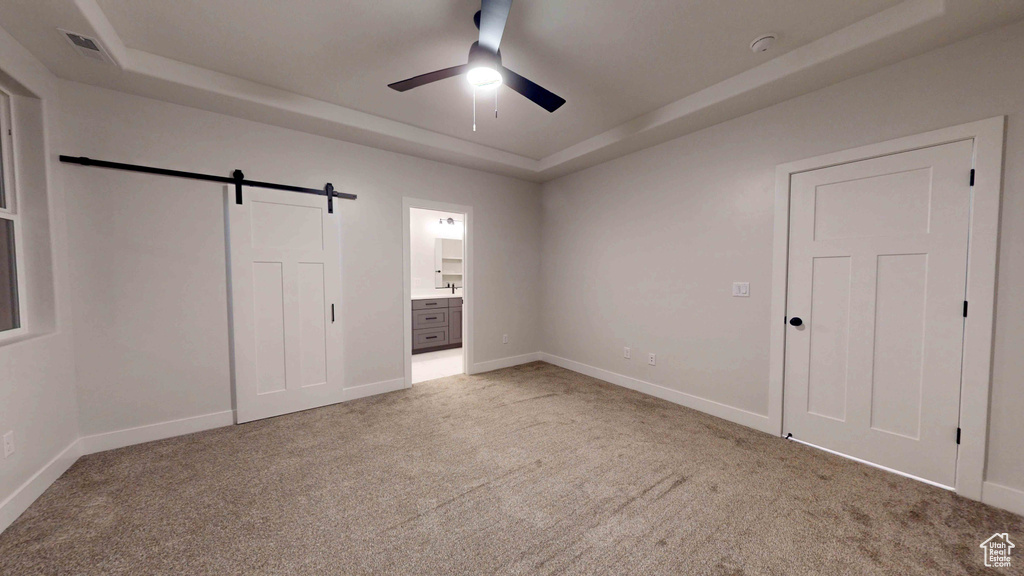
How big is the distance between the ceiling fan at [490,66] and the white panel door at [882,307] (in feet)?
7.03

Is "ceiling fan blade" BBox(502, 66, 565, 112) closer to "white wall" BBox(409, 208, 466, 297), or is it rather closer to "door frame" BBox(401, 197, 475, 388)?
"door frame" BBox(401, 197, 475, 388)

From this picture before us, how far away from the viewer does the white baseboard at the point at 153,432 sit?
8.42ft

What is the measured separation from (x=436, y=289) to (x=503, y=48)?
187 inches

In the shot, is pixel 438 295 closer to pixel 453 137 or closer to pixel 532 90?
pixel 453 137

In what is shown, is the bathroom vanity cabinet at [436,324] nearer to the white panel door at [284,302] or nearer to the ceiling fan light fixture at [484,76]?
the white panel door at [284,302]

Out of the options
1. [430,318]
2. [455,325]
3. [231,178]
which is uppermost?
[231,178]

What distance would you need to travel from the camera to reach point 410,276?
169 inches

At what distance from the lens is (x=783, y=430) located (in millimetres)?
2801

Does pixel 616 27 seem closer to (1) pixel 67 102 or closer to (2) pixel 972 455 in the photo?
(2) pixel 972 455

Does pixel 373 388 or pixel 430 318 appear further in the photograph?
pixel 430 318

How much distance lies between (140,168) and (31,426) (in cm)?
178

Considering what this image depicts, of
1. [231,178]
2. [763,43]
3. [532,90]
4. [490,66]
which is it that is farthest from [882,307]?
[231,178]

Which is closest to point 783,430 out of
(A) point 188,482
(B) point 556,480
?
(B) point 556,480

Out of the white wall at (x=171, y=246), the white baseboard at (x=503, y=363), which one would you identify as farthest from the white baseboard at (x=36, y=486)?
the white baseboard at (x=503, y=363)
